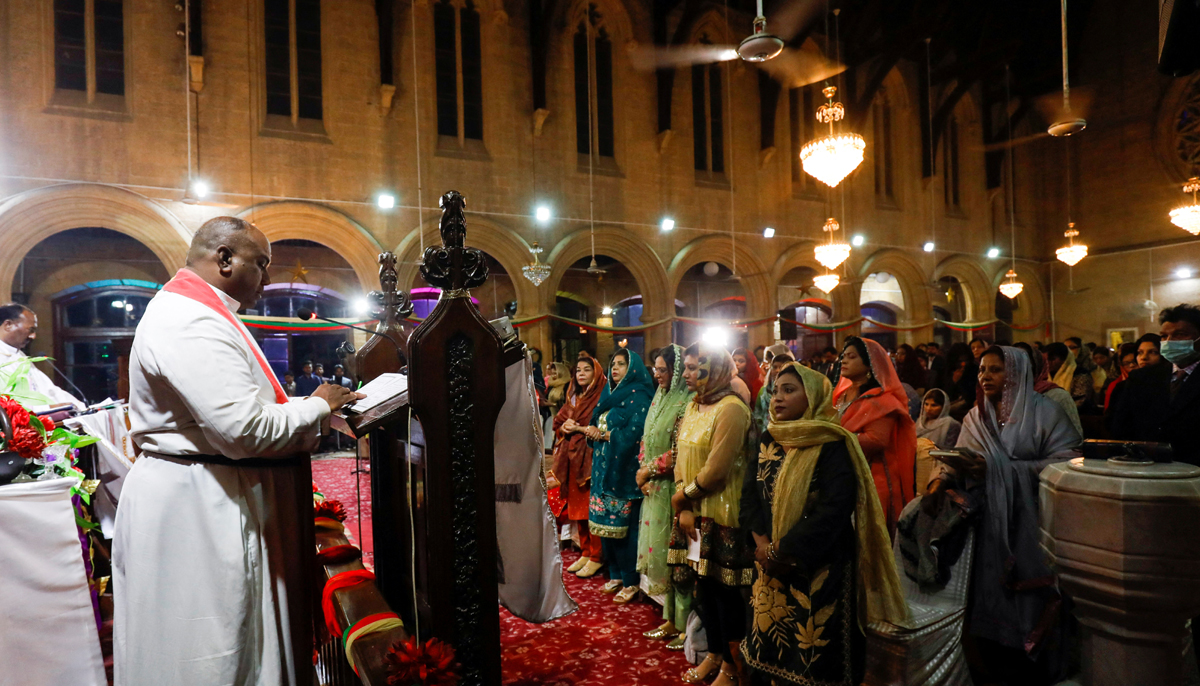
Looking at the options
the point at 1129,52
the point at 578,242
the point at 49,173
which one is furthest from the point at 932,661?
the point at 1129,52

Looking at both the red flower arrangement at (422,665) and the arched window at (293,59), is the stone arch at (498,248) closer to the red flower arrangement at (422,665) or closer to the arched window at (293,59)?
the arched window at (293,59)

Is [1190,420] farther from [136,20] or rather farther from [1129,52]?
[1129,52]

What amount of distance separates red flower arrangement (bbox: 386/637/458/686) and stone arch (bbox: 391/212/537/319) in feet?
27.3

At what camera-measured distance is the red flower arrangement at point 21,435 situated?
2227mm

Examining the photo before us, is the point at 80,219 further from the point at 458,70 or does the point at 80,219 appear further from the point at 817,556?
the point at 817,556

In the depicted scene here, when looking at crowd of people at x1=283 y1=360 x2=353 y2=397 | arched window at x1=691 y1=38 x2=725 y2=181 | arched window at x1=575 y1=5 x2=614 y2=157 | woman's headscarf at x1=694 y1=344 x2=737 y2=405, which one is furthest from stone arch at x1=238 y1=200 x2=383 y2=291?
woman's headscarf at x1=694 y1=344 x2=737 y2=405

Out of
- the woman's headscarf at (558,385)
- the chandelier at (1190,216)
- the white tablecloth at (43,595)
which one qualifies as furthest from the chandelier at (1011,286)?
the white tablecloth at (43,595)

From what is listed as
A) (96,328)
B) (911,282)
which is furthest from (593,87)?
(96,328)

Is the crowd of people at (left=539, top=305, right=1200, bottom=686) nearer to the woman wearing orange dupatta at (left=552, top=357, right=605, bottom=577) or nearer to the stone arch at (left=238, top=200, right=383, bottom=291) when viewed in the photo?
the woman wearing orange dupatta at (left=552, top=357, right=605, bottom=577)

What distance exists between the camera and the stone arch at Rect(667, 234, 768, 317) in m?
11.5

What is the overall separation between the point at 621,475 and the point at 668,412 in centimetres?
66

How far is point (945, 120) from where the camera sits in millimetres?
14070

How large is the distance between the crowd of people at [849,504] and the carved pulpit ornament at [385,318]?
1421 millimetres

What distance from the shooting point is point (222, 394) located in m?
1.60
